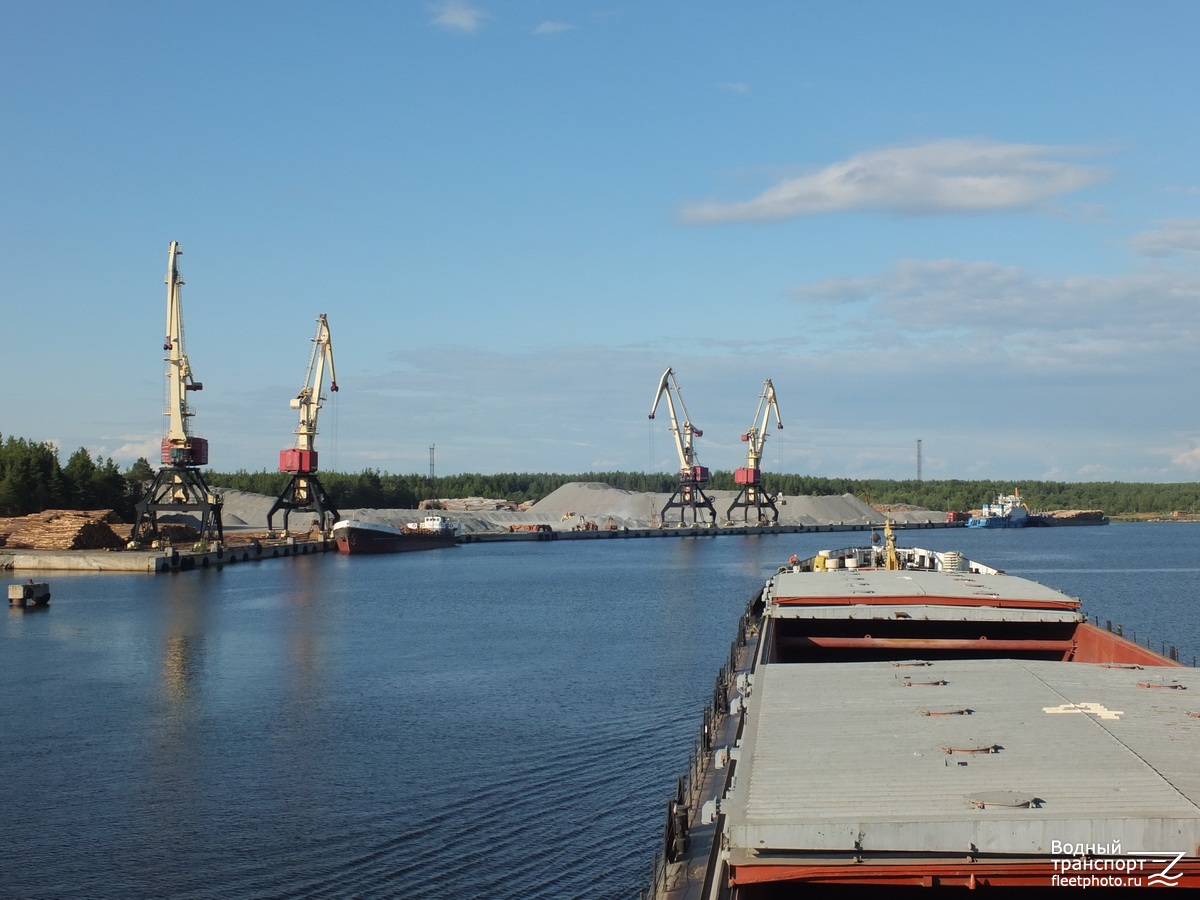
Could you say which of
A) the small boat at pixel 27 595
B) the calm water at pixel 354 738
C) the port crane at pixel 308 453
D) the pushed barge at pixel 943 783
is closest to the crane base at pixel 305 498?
→ the port crane at pixel 308 453

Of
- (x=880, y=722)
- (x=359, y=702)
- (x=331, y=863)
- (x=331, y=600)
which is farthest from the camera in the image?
(x=331, y=600)

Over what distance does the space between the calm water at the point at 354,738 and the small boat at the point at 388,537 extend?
5916cm

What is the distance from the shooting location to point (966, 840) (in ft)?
37.6

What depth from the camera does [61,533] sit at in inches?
4272

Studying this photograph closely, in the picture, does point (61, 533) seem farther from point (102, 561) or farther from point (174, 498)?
point (102, 561)

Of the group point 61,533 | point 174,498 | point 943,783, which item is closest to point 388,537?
point 174,498

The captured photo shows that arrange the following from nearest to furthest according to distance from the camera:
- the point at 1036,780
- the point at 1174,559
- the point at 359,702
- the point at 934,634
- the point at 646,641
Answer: the point at 1036,780, the point at 934,634, the point at 359,702, the point at 646,641, the point at 1174,559

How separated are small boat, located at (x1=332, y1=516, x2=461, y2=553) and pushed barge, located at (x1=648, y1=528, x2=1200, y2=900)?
114 m

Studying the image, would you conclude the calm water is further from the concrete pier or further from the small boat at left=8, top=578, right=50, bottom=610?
the concrete pier

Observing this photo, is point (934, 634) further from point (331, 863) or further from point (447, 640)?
point (447, 640)

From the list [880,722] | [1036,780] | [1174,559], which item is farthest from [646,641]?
[1174,559]

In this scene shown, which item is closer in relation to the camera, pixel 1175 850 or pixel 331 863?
pixel 1175 850

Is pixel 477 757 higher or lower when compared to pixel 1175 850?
lower

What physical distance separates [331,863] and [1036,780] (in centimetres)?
1401
